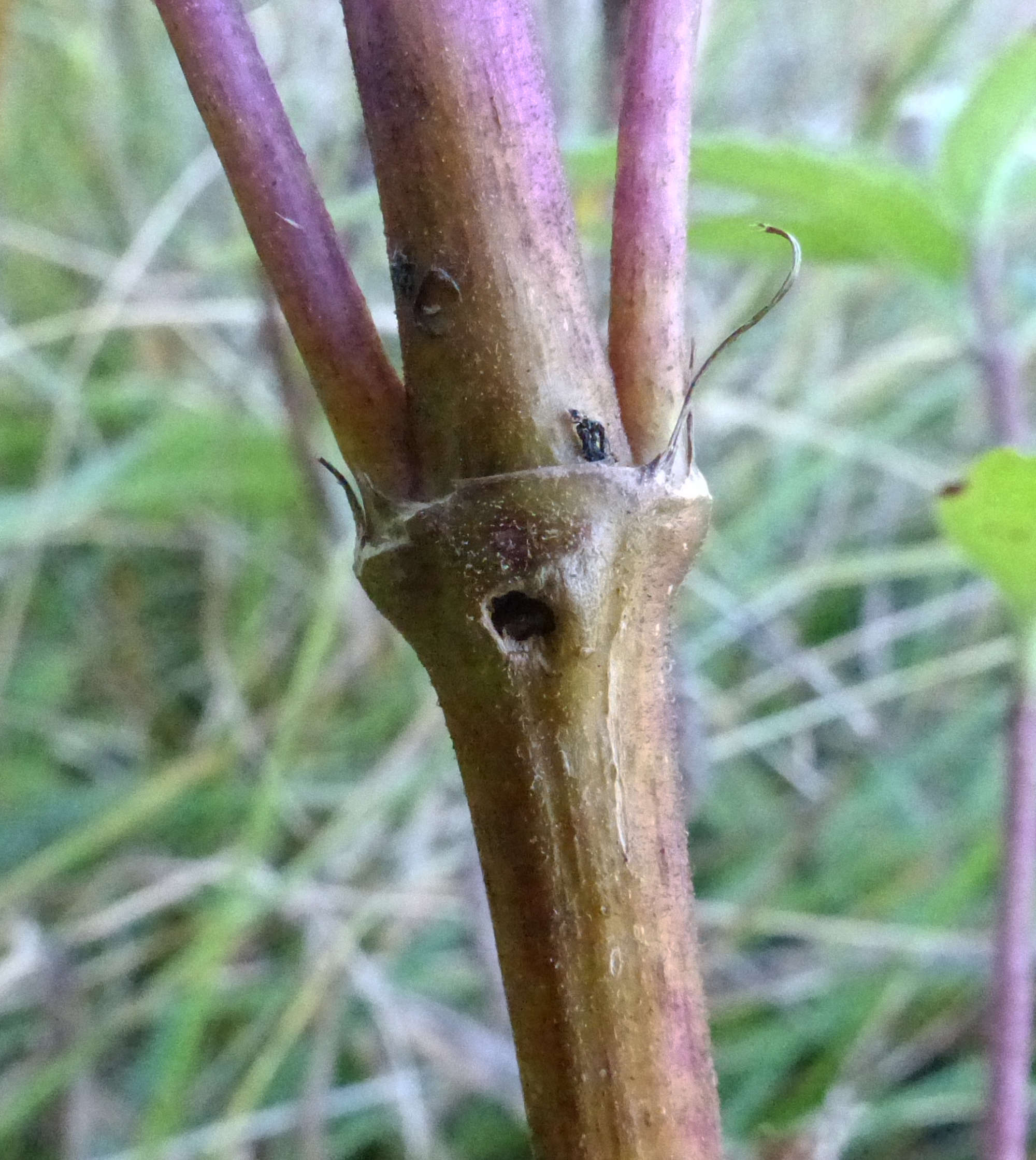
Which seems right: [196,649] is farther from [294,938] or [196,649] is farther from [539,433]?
[539,433]

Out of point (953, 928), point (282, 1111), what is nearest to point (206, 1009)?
point (282, 1111)

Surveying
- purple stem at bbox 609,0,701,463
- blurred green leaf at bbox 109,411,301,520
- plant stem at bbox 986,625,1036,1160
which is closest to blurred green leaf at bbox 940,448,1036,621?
plant stem at bbox 986,625,1036,1160

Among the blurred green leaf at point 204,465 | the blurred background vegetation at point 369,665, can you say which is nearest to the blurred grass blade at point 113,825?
the blurred background vegetation at point 369,665

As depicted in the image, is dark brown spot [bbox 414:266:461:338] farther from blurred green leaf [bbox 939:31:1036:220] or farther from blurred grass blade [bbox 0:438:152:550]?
blurred grass blade [bbox 0:438:152:550]

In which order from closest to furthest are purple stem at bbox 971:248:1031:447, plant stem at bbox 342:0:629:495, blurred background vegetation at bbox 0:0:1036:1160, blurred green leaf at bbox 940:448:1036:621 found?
plant stem at bbox 342:0:629:495 → blurred green leaf at bbox 940:448:1036:621 → purple stem at bbox 971:248:1031:447 → blurred background vegetation at bbox 0:0:1036:1160

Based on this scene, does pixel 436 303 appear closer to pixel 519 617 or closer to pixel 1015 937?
pixel 519 617

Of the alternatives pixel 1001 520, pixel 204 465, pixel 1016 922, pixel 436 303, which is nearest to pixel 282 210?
pixel 436 303
